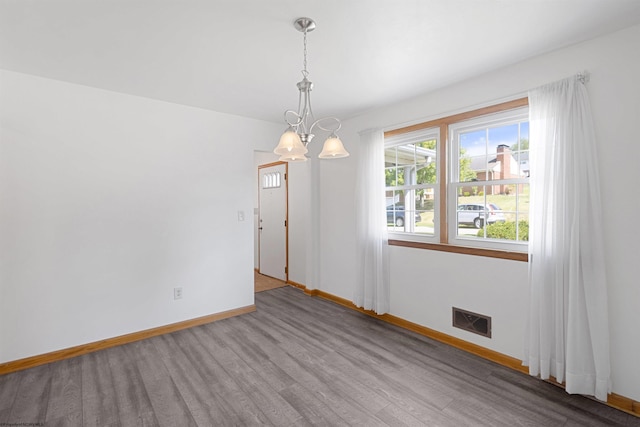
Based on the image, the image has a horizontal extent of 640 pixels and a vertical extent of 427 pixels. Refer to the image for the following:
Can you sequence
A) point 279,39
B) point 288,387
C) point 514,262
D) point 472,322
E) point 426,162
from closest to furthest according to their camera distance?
1. point 279,39
2. point 288,387
3. point 514,262
4. point 472,322
5. point 426,162

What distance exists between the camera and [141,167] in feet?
10.5

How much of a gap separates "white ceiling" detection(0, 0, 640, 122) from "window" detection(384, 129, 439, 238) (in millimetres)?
653

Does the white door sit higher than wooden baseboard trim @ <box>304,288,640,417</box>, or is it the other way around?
the white door

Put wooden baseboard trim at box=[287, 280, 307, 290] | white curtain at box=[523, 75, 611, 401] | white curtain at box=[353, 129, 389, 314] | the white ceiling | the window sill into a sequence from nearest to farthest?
the white ceiling
white curtain at box=[523, 75, 611, 401]
the window sill
white curtain at box=[353, 129, 389, 314]
wooden baseboard trim at box=[287, 280, 307, 290]

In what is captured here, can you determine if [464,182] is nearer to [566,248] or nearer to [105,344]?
[566,248]

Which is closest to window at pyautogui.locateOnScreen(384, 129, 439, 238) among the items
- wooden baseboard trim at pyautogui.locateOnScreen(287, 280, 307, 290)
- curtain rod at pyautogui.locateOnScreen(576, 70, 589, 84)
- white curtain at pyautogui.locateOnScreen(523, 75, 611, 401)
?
white curtain at pyautogui.locateOnScreen(523, 75, 611, 401)

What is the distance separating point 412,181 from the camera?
11.3ft

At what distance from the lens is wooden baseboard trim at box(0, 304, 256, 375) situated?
2588 mm

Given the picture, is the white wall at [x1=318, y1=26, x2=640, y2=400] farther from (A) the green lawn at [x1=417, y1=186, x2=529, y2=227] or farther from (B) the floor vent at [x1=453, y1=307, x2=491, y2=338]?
(A) the green lawn at [x1=417, y1=186, x2=529, y2=227]

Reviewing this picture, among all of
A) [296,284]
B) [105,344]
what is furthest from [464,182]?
[105,344]

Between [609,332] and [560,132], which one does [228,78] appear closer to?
[560,132]

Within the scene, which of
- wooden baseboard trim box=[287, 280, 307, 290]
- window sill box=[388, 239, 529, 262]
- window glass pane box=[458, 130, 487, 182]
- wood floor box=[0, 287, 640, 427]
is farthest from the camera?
wooden baseboard trim box=[287, 280, 307, 290]

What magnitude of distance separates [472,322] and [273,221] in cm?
378

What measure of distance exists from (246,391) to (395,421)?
43.6 inches
